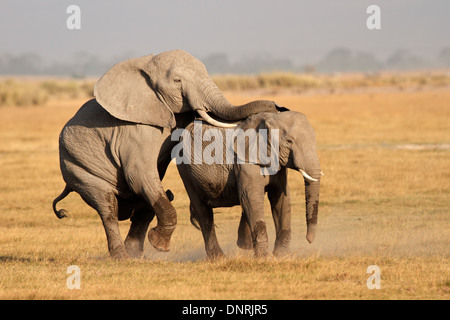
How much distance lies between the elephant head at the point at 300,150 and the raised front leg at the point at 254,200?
355 mm

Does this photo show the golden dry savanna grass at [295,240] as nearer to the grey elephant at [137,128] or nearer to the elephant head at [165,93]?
the grey elephant at [137,128]

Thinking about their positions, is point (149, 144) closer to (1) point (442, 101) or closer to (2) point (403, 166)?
(2) point (403, 166)

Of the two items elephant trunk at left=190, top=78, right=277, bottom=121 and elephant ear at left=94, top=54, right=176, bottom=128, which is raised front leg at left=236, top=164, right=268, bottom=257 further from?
elephant ear at left=94, top=54, right=176, bottom=128

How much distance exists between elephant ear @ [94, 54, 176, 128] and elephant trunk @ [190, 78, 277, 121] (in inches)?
18.5

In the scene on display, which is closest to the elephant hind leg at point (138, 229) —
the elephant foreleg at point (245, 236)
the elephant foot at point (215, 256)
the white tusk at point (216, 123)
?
the elephant foot at point (215, 256)

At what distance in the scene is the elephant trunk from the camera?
407 inches

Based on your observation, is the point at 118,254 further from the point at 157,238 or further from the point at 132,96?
the point at 132,96

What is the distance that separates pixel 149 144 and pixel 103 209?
108 centimetres

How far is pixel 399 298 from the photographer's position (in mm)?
8289

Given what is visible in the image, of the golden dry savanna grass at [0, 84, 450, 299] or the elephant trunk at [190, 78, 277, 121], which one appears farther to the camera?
the elephant trunk at [190, 78, 277, 121]

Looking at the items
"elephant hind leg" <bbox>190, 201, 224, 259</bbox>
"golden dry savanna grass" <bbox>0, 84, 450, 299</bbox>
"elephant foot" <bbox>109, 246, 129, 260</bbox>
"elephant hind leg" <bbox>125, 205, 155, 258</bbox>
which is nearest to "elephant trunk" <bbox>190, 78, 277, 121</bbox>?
"elephant hind leg" <bbox>190, 201, 224, 259</bbox>

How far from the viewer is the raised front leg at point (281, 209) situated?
1039 centimetres

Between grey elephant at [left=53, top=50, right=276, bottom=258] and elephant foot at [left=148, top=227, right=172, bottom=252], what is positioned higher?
grey elephant at [left=53, top=50, right=276, bottom=258]
